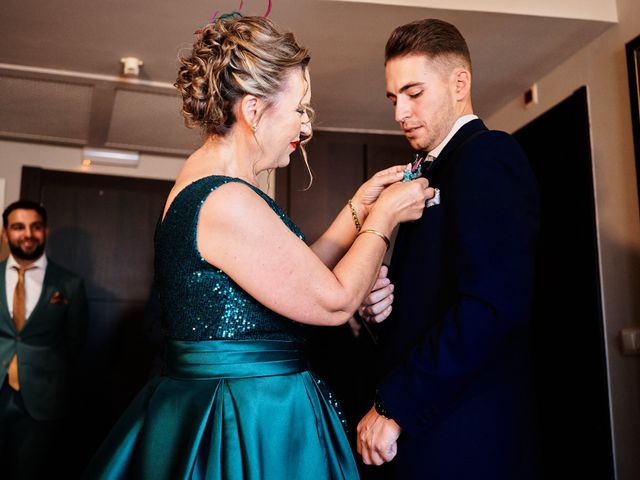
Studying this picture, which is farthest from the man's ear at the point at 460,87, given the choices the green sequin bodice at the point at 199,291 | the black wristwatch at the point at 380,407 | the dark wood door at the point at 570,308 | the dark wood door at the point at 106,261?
the dark wood door at the point at 106,261

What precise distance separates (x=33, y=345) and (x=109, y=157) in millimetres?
1849

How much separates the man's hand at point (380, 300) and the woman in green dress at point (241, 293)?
177mm

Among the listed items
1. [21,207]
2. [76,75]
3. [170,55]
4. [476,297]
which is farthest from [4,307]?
[476,297]

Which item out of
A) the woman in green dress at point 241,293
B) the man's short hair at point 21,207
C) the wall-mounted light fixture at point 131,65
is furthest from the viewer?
the man's short hair at point 21,207

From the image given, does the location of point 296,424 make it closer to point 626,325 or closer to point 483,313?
point 483,313

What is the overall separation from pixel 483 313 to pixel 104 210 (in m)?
4.54

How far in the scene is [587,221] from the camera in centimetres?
363

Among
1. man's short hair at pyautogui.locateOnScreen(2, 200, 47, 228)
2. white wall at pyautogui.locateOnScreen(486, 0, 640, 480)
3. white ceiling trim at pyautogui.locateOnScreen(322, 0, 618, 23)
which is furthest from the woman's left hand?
man's short hair at pyautogui.locateOnScreen(2, 200, 47, 228)

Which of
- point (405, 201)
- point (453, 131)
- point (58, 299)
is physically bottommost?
point (58, 299)

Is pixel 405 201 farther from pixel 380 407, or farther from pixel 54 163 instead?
pixel 54 163

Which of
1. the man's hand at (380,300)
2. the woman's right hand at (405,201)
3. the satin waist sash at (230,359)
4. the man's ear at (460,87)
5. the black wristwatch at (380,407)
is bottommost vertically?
the black wristwatch at (380,407)

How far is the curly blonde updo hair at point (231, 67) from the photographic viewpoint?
1.50 m

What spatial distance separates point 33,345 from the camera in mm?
4105

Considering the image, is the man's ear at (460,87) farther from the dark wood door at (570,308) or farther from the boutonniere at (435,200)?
the dark wood door at (570,308)
